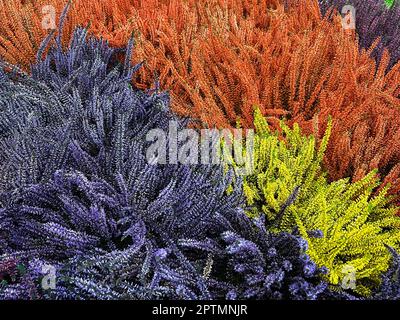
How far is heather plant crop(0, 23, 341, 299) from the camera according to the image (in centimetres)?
76

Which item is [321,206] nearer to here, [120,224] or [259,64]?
[120,224]

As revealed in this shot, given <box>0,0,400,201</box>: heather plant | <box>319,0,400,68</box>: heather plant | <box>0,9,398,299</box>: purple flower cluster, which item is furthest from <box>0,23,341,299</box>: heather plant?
<box>319,0,400,68</box>: heather plant

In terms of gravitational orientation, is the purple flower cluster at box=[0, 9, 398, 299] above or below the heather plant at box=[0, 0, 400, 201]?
below

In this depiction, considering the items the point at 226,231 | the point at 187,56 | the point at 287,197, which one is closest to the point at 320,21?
the point at 187,56

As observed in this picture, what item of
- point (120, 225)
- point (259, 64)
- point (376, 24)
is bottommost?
point (120, 225)

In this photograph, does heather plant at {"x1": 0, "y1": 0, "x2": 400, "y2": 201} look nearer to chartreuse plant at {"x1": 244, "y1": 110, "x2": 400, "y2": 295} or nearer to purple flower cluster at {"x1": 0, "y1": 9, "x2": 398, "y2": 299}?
chartreuse plant at {"x1": 244, "y1": 110, "x2": 400, "y2": 295}

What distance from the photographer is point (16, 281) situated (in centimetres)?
78

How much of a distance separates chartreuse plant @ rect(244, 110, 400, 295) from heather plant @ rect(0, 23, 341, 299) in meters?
0.05

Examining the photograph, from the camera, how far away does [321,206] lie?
85 centimetres

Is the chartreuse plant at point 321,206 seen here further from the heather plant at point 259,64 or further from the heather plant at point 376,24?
the heather plant at point 376,24

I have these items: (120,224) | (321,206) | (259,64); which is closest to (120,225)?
(120,224)

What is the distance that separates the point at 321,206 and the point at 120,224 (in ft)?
1.20

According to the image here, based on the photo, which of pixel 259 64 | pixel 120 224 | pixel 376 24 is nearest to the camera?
pixel 120 224

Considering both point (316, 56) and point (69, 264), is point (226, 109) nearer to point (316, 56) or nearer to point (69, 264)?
point (316, 56)
